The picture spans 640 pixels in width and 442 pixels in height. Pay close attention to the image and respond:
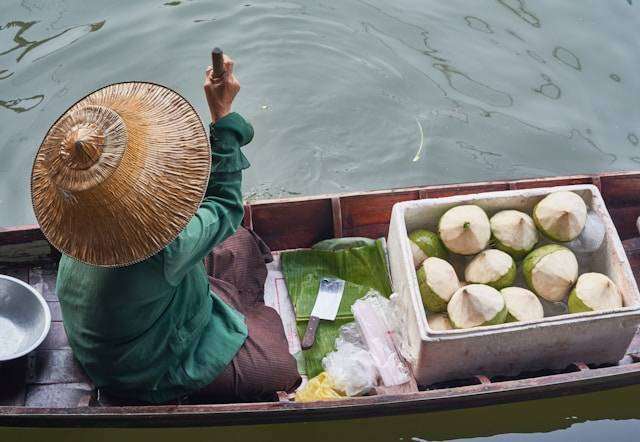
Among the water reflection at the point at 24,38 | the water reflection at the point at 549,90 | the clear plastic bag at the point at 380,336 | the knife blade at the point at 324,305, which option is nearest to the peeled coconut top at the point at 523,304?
the clear plastic bag at the point at 380,336

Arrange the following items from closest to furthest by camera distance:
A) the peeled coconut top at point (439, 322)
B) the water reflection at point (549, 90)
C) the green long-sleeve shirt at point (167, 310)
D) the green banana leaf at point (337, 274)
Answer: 1. the green long-sleeve shirt at point (167, 310)
2. the peeled coconut top at point (439, 322)
3. the green banana leaf at point (337, 274)
4. the water reflection at point (549, 90)

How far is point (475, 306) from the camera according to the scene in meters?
2.87

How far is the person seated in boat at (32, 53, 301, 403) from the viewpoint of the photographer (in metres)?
2.12

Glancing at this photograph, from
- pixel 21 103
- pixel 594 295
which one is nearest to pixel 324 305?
pixel 594 295

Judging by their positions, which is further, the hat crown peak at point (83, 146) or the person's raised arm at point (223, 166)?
the person's raised arm at point (223, 166)

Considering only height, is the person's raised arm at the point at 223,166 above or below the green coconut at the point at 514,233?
above

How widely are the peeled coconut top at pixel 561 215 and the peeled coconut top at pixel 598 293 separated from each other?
0.72 feet

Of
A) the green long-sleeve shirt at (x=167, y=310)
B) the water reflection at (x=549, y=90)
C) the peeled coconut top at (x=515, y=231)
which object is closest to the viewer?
the green long-sleeve shirt at (x=167, y=310)

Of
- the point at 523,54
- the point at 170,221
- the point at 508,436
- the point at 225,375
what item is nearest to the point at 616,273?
the point at 508,436

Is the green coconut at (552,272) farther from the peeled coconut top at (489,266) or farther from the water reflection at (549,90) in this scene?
the water reflection at (549,90)

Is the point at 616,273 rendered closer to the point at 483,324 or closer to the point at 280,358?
the point at 483,324

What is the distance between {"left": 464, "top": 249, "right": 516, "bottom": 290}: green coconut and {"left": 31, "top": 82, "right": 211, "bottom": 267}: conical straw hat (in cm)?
137

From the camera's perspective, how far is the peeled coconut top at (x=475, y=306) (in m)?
2.87

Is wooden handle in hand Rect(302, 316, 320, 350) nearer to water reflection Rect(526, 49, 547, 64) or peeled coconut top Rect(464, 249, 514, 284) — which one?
peeled coconut top Rect(464, 249, 514, 284)
